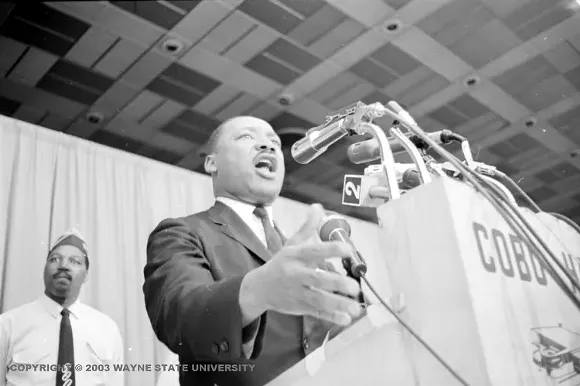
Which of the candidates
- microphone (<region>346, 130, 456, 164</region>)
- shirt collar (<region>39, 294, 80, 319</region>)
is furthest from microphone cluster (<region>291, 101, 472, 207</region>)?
shirt collar (<region>39, 294, 80, 319</region>)

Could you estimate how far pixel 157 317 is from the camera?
2.98ft

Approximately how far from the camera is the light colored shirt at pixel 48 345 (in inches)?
92.1

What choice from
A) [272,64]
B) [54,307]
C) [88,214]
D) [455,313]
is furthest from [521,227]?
[88,214]

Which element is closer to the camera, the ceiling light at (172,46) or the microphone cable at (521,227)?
the microphone cable at (521,227)

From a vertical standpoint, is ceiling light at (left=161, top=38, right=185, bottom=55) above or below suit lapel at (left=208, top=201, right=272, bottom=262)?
above

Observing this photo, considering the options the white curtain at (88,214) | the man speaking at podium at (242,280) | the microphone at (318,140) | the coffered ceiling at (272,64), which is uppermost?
the coffered ceiling at (272,64)

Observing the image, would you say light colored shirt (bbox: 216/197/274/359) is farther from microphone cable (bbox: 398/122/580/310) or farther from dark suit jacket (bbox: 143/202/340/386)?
microphone cable (bbox: 398/122/580/310)

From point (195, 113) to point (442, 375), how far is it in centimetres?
299

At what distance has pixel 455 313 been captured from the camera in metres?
0.67

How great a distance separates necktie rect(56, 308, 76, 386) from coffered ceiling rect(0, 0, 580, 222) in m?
1.37

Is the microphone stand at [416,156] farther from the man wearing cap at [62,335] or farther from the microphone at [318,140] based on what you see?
the man wearing cap at [62,335]

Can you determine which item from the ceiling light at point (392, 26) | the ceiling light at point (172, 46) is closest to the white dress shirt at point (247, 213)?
the ceiling light at point (172, 46)

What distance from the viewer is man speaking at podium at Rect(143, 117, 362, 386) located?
64cm

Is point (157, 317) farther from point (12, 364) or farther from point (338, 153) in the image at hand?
point (338, 153)
